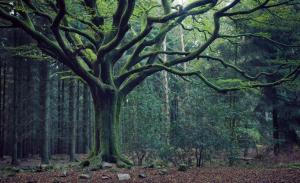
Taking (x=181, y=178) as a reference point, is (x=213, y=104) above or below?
above

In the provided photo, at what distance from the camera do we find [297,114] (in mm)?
17984

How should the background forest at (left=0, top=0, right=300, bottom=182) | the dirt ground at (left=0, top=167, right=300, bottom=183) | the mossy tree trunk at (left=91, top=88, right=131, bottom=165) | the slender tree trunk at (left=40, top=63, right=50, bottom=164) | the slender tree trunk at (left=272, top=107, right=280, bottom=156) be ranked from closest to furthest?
the dirt ground at (left=0, top=167, right=300, bottom=183) → the mossy tree trunk at (left=91, top=88, right=131, bottom=165) → the background forest at (left=0, top=0, right=300, bottom=182) → the slender tree trunk at (left=272, top=107, right=280, bottom=156) → the slender tree trunk at (left=40, top=63, right=50, bottom=164)

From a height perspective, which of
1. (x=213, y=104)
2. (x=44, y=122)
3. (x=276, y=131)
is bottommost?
(x=276, y=131)

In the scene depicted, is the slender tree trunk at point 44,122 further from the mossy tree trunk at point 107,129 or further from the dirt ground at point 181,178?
the dirt ground at point 181,178

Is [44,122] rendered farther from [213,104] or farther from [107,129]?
[213,104]

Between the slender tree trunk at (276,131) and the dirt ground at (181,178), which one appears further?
the slender tree trunk at (276,131)

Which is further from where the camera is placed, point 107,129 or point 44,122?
point 44,122

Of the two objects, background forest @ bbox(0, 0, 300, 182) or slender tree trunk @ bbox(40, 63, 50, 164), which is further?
slender tree trunk @ bbox(40, 63, 50, 164)

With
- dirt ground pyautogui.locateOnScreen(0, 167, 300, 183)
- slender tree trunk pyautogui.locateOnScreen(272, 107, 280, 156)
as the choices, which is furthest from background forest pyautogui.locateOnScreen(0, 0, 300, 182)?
dirt ground pyautogui.locateOnScreen(0, 167, 300, 183)

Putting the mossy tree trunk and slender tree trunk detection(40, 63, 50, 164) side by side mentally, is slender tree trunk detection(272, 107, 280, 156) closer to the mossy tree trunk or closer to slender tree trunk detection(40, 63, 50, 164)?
the mossy tree trunk

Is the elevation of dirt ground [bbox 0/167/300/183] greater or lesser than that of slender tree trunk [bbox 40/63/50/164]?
lesser

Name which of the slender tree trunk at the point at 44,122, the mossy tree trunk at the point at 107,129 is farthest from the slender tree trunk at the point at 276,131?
the slender tree trunk at the point at 44,122

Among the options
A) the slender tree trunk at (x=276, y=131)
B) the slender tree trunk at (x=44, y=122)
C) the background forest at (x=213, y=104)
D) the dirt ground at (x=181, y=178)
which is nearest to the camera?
the dirt ground at (x=181, y=178)

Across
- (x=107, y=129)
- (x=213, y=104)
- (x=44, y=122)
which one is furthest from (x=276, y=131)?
(x=44, y=122)
